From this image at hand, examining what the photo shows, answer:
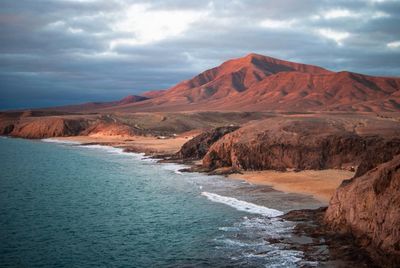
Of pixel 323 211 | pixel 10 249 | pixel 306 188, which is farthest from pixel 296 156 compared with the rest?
pixel 10 249

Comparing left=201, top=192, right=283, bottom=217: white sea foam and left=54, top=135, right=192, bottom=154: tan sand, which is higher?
left=54, top=135, right=192, bottom=154: tan sand

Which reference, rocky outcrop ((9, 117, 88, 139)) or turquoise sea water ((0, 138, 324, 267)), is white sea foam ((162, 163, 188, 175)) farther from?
rocky outcrop ((9, 117, 88, 139))

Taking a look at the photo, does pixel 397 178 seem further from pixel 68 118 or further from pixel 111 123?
pixel 68 118

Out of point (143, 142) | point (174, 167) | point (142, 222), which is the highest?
point (143, 142)

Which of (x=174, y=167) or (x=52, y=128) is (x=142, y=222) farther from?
(x=52, y=128)

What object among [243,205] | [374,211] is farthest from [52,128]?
[374,211]

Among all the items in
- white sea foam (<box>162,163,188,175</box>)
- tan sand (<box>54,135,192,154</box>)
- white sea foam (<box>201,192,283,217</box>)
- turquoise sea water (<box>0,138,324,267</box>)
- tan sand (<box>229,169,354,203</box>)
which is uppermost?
tan sand (<box>54,135,192,154</box>)

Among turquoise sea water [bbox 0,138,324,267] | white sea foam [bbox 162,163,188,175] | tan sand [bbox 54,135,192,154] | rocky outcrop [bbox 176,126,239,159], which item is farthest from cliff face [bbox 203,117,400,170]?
tan sand [bbox 54,135,192,154]
